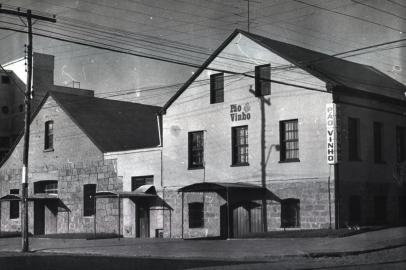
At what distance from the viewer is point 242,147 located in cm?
3106

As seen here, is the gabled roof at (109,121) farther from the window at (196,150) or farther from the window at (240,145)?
the window at (240,145)

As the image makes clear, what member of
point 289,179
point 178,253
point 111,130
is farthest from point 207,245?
point 111,130

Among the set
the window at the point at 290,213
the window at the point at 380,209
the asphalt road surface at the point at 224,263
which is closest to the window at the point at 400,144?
the window at the point at 380,209

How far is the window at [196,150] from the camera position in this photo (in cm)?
3284

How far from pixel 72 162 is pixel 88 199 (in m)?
2.66

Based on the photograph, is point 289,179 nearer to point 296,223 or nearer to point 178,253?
point 296,223

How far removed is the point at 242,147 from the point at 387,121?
7295 mm

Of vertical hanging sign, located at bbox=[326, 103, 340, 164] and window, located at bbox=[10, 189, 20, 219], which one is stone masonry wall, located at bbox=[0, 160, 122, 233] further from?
vertical hanging sign, located at bbox=[326, 103, 340, 164]

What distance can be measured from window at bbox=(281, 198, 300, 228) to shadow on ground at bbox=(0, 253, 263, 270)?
376 inches

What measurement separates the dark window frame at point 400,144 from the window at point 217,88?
9.15 meters

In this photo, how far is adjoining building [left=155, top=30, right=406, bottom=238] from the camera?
2794cm

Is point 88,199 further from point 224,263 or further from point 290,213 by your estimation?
point 224,263

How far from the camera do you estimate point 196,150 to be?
33094 mm

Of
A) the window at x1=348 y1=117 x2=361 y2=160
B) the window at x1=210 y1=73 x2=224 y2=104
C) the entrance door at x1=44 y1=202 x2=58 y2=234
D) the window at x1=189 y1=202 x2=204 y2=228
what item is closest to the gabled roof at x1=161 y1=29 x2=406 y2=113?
the window at x1=210 y1=73 x2=224 y2=104
